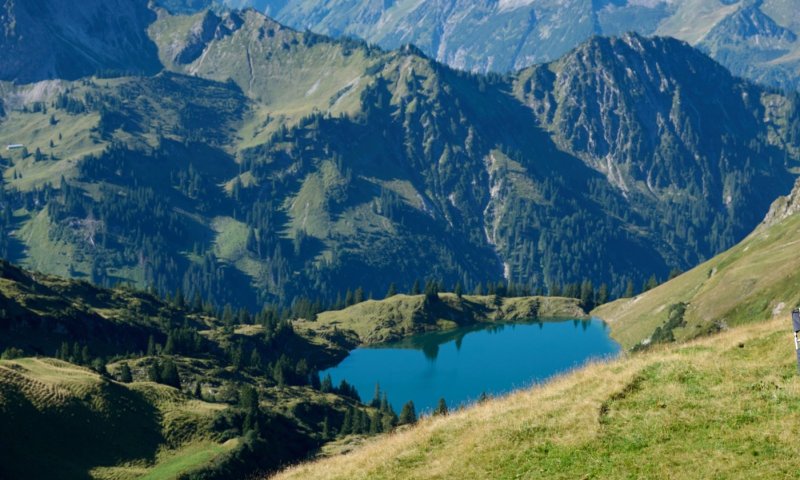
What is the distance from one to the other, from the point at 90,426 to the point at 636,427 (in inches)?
3461

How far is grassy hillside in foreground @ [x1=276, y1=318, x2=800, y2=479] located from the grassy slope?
65.7m

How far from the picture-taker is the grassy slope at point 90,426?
3878 inches

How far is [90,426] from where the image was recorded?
107375 millimetres

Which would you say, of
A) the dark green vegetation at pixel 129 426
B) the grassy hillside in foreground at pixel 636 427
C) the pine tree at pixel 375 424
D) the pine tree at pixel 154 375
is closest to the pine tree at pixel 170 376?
the dark green vegetation at pixel 129 426

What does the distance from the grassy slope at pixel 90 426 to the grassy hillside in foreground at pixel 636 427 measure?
65700 millimetres

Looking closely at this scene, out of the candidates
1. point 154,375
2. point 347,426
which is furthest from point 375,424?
point 154,375

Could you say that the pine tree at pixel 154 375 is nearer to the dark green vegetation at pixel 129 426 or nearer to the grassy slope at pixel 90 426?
the dark green vegetation at pixel 129 426

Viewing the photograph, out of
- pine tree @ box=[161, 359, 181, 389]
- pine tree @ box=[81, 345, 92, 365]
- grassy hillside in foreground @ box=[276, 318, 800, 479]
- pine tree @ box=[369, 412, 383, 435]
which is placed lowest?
pine tree @ box=[369, 412, 383, 435]

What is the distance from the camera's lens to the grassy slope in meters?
98.5

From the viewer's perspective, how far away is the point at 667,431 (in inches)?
1323

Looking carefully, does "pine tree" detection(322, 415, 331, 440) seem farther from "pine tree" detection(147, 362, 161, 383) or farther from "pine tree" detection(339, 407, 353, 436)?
"pine tree" detection(147, 362, 161, 383)

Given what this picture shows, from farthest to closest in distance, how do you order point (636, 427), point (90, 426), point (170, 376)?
point (170, 376)
point (90, 426)
point (636, 427)

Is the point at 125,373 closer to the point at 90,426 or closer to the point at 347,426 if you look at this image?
the point at 347,426

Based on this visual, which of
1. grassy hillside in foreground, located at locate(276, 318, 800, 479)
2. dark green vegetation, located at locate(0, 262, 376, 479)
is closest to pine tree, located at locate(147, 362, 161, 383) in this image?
dark green vegetation, located at locate(0, 262, 376, 479)
